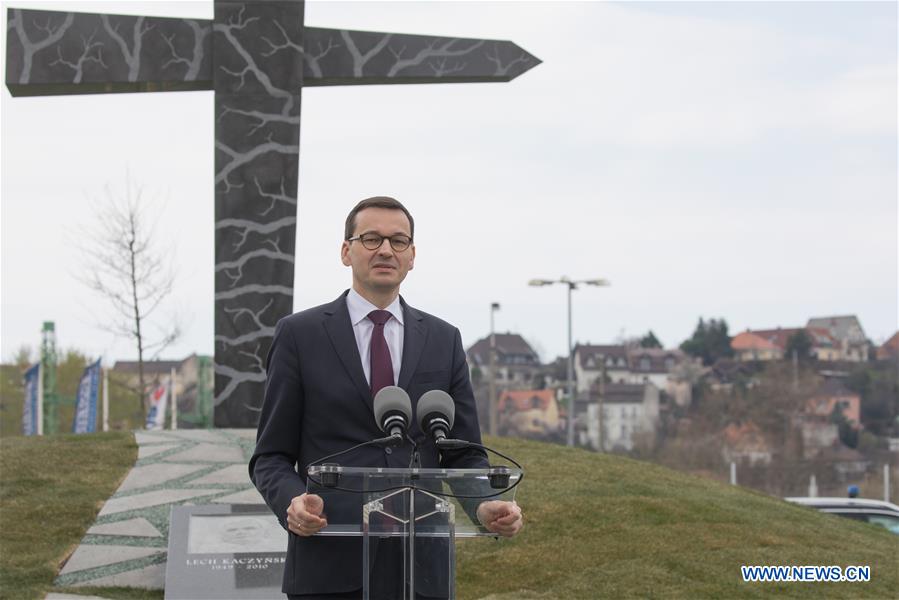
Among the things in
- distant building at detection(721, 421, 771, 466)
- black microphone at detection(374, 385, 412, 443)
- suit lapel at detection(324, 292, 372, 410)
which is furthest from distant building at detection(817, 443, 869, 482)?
black microphone at detection(374, 385, 412, 443)

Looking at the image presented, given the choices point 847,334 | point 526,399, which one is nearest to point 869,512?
point 526,399

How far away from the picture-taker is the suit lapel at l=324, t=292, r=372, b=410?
3.71m

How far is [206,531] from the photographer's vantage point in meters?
8.14

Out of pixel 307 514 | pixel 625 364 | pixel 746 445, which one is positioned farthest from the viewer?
pixel 625 364

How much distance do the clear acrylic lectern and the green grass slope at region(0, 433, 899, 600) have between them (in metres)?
4.96

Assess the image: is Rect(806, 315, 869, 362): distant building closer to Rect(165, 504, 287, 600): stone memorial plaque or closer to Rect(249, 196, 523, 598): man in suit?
Rect(165, 504, 287, 600): stone memorial plaque

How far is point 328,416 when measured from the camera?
3709mm

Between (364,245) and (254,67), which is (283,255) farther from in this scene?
(364,245)

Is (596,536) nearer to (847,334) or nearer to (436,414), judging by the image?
(436,414)

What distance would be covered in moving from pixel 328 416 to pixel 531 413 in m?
79.5

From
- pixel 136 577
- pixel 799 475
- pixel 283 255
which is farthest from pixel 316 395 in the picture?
pixel 799 475

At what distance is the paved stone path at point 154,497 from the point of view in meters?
8.59

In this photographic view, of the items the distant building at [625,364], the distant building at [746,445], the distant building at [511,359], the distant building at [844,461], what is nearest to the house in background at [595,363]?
the distant building at [625,364]

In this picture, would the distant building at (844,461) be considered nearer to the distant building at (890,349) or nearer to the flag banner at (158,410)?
the distant building at (890,349)
